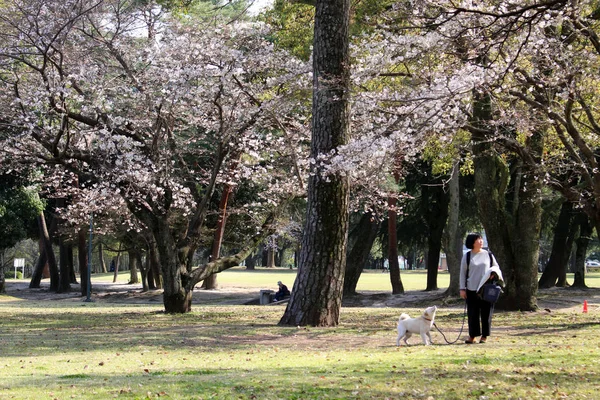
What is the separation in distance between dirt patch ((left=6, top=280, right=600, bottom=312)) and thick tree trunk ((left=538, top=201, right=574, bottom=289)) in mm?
1278

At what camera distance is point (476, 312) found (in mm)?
10398

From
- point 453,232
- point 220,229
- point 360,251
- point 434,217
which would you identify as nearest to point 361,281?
point 434,217

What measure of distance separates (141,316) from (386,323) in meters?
6.56

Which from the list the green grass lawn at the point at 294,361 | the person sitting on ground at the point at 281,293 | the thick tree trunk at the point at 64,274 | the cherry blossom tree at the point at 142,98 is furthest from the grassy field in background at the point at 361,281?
the green grass lawn at the point at 294,361

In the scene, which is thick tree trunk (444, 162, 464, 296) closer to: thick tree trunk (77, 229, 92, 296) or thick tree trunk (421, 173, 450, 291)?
thick tree trunk (421, 173, 450, 291)

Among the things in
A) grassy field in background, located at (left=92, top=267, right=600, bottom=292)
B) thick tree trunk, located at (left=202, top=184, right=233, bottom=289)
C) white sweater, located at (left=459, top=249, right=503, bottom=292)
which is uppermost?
thick tree trunk, located at (left=202, top=184, right=233, bottom=289)

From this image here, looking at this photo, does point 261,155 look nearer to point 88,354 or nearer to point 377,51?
point 377,51

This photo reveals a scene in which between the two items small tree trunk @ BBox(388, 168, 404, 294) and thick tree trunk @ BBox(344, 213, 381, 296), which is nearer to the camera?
thick tree trunk @ BBox(344, 213, 381, 296)

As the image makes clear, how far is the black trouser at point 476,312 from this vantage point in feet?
33.9

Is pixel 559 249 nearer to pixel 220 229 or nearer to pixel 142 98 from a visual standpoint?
pixel 220 229

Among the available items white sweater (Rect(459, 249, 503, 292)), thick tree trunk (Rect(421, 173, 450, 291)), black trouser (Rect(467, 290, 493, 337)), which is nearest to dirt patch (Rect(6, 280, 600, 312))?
thick tree trunk (Rect(421, 173, 450, 291))

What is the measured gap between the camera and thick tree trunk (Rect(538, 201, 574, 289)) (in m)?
31.6

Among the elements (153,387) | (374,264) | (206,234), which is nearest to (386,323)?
(153,387)

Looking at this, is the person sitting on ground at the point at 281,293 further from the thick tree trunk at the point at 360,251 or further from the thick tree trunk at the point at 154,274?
the thick tree trunk at the point at 154,274
